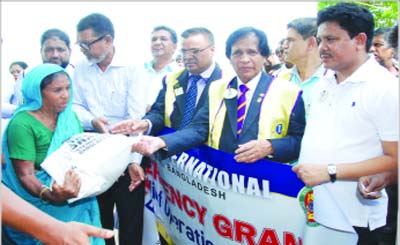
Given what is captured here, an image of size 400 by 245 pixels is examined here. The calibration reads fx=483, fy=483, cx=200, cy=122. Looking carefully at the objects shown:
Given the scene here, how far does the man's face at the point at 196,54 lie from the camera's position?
2.24 meters

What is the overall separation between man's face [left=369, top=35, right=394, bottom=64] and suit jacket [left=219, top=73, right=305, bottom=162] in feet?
1.34

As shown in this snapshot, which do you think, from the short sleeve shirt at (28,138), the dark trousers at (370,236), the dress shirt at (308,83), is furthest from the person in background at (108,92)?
the dark trousers at (370,236)

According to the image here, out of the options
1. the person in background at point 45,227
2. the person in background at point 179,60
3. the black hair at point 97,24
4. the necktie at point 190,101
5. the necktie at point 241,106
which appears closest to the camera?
the person in background at point 45,227

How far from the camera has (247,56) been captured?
208 cm

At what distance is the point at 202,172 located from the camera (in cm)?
218

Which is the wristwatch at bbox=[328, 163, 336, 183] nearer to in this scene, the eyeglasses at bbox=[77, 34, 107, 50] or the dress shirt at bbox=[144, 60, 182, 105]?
the dress shirt at bbox=[144, 60, 182, 105]

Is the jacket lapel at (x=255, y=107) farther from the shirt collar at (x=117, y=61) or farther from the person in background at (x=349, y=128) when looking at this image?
the shirt collar at (x=117, y=61)

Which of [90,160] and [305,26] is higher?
[305,26]

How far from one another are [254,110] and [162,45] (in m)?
0.66

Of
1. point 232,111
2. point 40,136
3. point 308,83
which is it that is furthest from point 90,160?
point 308,83

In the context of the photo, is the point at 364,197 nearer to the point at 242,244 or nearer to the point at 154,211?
the point at 242,244

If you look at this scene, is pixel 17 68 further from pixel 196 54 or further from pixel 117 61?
pixel 196 54

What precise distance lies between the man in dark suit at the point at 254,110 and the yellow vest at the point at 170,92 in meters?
0.26

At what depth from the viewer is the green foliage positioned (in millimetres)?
1957
